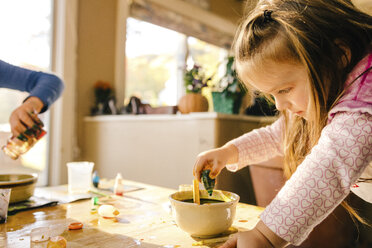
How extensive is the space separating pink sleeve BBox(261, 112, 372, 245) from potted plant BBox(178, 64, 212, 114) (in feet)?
4.29

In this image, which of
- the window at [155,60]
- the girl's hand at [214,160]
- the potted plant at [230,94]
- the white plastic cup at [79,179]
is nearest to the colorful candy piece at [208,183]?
the girl's hand at [214,160]

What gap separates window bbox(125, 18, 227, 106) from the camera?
250 centimetres

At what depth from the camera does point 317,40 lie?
1.80 ft

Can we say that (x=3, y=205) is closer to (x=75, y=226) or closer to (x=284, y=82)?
(x=75, y=226)

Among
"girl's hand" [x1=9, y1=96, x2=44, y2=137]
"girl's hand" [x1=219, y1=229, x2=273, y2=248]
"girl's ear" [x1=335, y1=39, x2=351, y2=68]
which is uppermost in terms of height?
"girl's ear" [x1=335, y1=39, x2=351, y2=68]

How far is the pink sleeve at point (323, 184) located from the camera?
0.45 metres

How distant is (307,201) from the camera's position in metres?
0.46

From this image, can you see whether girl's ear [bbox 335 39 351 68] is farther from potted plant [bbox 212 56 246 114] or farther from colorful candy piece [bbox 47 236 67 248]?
potted plant [bbox 212 56 246 114]

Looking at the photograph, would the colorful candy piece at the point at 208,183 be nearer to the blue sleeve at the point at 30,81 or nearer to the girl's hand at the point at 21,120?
the girl's hand at the point at 21,120

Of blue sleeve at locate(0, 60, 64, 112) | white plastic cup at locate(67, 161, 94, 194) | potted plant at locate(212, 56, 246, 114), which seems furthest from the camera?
potted plant at locate(212, 56, 246, 114)

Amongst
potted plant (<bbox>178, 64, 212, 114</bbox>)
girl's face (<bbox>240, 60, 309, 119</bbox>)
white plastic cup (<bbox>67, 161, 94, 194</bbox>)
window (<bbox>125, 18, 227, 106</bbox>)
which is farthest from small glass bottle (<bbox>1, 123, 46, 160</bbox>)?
window (<bbox>125, 18, 227, 106</bbox>)

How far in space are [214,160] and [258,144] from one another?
→ 171mm

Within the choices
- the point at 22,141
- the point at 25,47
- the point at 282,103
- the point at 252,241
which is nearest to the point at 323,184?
the point at 252,241

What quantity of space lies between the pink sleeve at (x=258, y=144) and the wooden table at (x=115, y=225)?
137 millimetres
